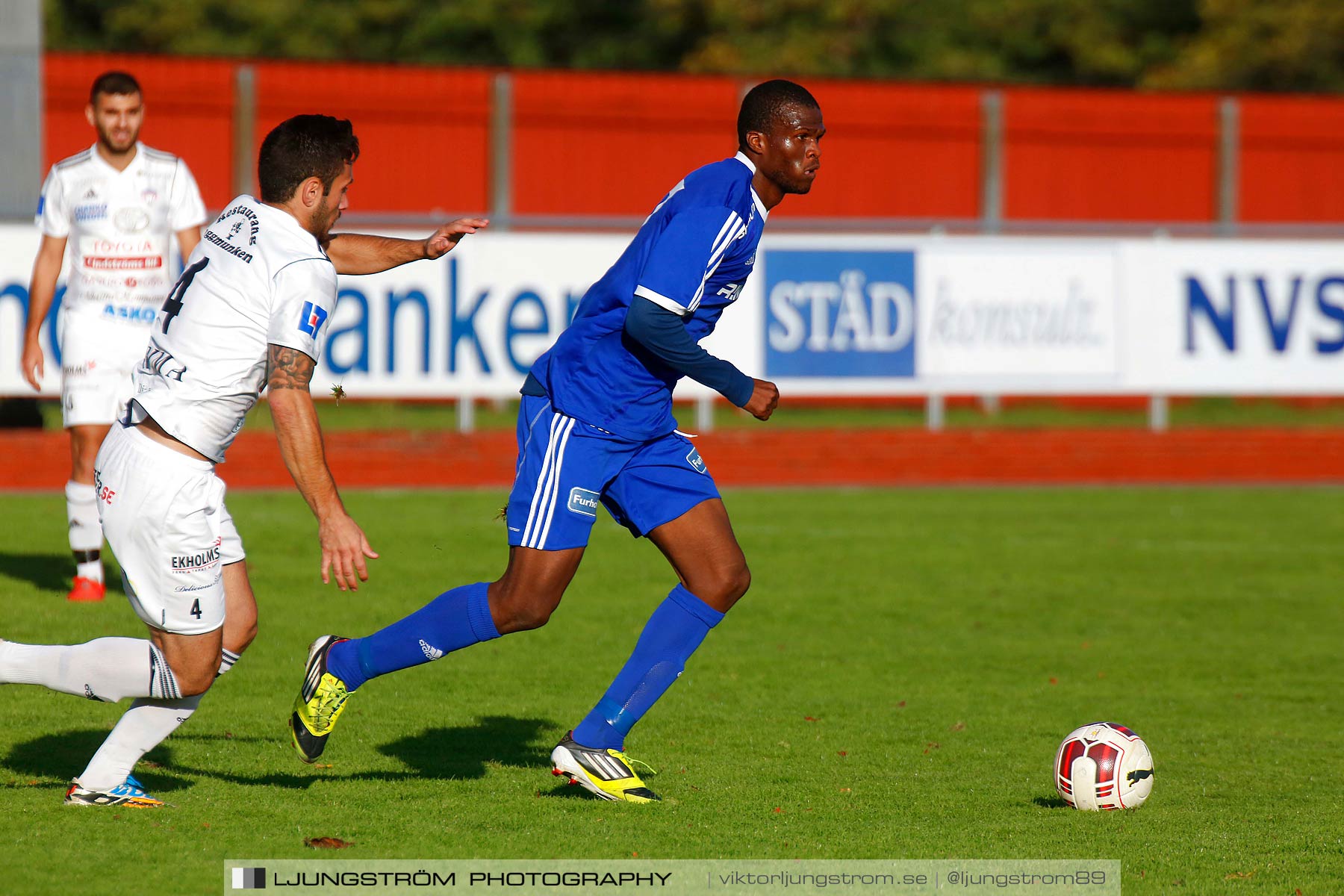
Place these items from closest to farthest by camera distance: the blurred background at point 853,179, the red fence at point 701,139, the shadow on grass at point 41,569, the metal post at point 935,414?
the shadow on grass at point 41,569 → the blurred background at point 853,179 → the metal post at point 935,414 → the red fence at point 701,139

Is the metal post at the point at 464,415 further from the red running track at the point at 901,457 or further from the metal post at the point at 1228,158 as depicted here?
the metal post at the point at 1228,158

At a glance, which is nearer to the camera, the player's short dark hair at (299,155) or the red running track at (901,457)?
the player's short dark hair at (299,155)

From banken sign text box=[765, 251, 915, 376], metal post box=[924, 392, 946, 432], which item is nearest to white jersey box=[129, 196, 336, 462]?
banken sign text box=[765, 251, 915, 376]

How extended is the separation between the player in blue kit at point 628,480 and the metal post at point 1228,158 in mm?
20037

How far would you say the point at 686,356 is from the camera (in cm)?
496

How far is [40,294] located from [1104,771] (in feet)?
18.5

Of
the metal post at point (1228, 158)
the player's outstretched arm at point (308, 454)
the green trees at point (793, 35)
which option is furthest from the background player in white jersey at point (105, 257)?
the green trees at point (793, 35)

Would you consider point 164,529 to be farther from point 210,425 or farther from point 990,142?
point 990,142

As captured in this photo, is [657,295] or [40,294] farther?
[40,294]

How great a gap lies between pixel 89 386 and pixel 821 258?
7916 mm

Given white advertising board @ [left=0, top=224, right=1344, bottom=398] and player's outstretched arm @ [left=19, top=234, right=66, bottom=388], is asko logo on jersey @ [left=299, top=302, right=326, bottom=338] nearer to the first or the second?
player's outstretched arm @ [left=19, top=234, right=66, bottom=388]

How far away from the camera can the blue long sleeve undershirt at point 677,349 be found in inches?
193

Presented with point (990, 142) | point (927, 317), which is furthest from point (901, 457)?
point (990, 142)

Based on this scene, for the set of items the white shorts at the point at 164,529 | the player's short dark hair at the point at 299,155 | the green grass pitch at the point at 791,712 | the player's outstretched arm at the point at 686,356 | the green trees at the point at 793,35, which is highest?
the green trees at the point at 793,35
